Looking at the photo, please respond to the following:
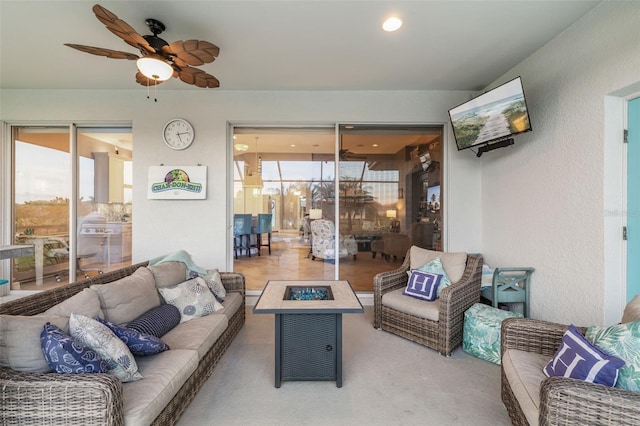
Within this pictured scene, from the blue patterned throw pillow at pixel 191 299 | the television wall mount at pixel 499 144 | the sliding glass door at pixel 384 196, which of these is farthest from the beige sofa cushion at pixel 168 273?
the television wall mount at pixel 499 144

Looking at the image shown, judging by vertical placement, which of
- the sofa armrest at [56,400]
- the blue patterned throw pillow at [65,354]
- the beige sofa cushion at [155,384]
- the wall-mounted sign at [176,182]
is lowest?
the beige sofa cushion at [155,384]

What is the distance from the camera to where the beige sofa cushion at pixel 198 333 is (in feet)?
6.07

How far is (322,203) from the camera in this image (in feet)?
13.4

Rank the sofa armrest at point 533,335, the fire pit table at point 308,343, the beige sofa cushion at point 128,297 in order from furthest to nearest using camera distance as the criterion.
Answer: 1. the fire pit table at point 308,343
2. the beige sofa cushion at point 128,297
3. the sofa armrest at point 533,335

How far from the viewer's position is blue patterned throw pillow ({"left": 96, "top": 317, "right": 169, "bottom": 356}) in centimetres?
158

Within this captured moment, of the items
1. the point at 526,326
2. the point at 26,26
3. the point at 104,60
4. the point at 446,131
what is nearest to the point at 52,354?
the point at 526,326

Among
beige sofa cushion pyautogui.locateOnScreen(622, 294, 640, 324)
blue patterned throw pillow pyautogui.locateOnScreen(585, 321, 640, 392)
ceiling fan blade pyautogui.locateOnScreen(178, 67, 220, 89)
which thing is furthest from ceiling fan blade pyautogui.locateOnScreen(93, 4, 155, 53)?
beige sofa cushion pyautogui.locateOnScreen(622, 294, 640, 324)

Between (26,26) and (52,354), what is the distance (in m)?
2.96

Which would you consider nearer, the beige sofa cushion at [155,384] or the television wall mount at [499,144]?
the beige sofa cushion at [155,384]

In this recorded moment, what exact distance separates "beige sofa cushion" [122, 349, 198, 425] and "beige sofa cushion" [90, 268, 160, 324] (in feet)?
1.23

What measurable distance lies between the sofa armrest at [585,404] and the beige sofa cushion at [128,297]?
240 centimetres

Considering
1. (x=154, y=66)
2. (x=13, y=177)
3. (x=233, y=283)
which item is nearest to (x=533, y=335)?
(x=233, y=283)

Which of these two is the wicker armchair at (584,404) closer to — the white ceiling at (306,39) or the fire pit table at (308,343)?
the fire pit table at (308,343)

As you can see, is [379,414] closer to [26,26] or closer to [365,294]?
[365,294]
